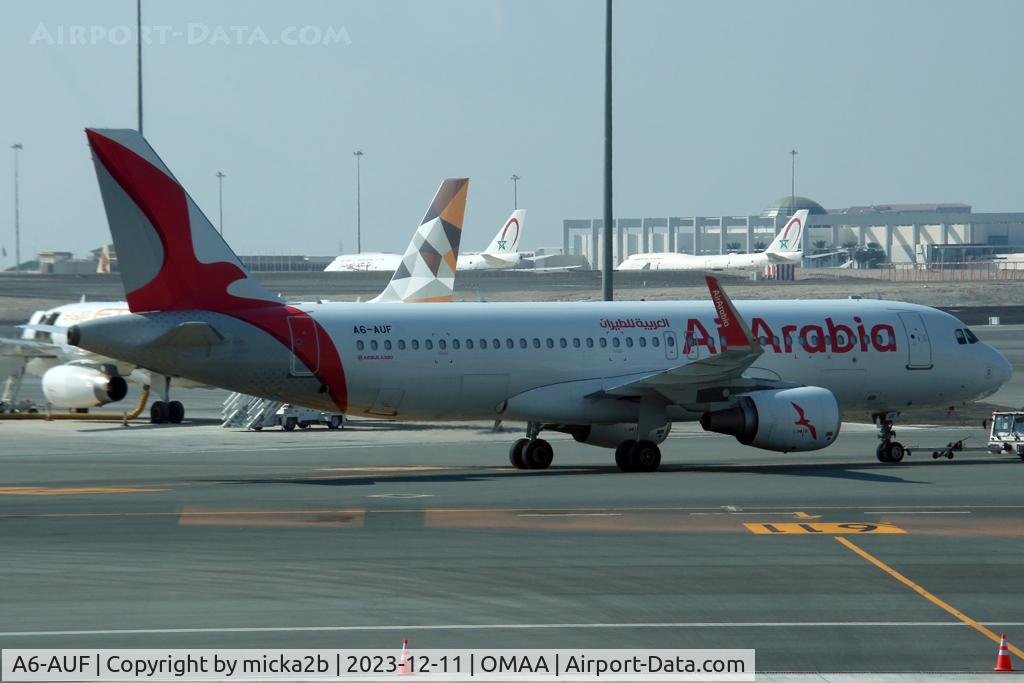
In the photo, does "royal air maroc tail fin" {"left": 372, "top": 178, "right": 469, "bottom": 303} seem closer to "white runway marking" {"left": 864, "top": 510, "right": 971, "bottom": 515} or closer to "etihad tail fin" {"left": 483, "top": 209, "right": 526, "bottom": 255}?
"white runway marking" {"left": 864, "top": 510, "right": 971, "bottom": 515}

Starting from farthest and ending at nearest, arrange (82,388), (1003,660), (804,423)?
(82,388)
(804,423)
(1003,660)

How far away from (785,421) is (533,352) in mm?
5919

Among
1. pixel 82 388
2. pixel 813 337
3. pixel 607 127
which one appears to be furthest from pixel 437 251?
pixel 813 337

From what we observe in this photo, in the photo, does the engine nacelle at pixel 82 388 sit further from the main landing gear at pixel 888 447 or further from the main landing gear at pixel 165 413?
the main landing gear at pixel 888 447

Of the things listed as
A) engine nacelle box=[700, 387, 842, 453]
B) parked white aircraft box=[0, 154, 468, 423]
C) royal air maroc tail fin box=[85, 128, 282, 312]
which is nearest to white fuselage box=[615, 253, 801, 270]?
parked white aircraft box=[0, 154, 468, 423]

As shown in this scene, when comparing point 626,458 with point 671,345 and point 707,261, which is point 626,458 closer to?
point 671,345

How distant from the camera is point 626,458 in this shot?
34000mm

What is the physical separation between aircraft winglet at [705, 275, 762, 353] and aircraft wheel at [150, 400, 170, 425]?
26140 millimetres

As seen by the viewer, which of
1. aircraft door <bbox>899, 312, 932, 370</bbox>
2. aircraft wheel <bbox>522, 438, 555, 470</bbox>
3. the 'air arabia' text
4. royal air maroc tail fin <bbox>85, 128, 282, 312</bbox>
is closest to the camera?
royal air maroc tail fin <bbox>85, 128, 282, 312</bbox>

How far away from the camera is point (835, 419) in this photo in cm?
3284

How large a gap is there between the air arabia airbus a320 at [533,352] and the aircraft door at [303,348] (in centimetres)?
3
